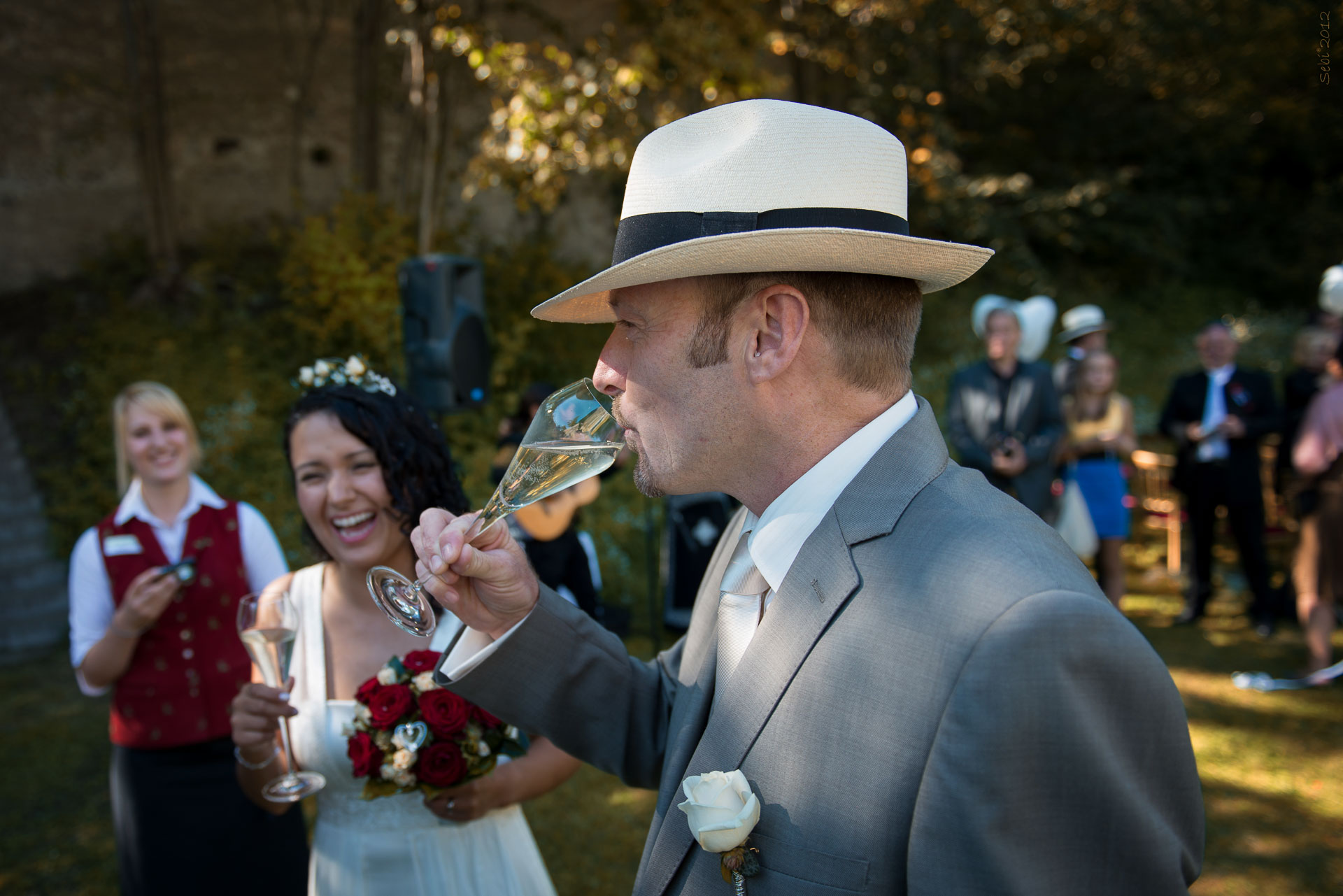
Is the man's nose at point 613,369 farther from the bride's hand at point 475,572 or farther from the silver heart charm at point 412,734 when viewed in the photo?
the silver heart charm at point 412,734

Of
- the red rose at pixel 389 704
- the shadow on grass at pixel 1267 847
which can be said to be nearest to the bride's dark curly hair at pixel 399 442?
the red rose at pixel 389 704

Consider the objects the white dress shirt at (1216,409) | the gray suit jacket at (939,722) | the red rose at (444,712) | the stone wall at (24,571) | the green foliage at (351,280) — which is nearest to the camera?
the gray suit jacket at (939,722)

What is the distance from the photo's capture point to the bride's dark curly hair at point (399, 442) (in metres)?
2.45

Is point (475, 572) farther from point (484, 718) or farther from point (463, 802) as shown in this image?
point (463, 802)

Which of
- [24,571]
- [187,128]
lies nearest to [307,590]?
[24,571]

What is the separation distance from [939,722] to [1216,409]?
24.6 ft

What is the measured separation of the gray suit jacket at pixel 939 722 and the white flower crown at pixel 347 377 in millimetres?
1468

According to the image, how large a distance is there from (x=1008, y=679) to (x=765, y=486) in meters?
0.59

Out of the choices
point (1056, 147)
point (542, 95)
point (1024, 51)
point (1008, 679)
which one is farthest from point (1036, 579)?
point (1056, 147)

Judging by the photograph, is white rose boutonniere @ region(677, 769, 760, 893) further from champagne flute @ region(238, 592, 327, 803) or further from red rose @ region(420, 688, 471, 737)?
champagne flute @ region(238, 592, 327, 803)

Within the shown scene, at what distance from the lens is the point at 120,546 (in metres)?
3.32

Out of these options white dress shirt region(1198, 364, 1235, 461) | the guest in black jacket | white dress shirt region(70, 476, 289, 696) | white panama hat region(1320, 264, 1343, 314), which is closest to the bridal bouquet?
white dress shirt region(70, 476, 289, 696)

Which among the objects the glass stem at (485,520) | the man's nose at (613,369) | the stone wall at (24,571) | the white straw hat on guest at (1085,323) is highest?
the white straw hat on guest at (1085,323)

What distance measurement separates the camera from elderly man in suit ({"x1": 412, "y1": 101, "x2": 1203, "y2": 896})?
1.11 meters
